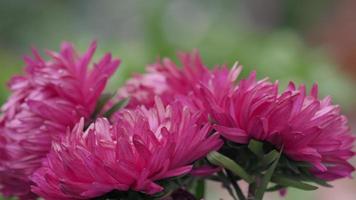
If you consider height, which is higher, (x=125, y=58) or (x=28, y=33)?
(x=28, y=33)

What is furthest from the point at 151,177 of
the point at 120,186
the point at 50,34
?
the point at 50,34

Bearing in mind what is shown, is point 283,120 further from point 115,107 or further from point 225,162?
point 115,107

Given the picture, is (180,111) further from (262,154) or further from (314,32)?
(314,32)

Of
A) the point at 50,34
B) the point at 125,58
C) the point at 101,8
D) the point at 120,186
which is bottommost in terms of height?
the point at 120,186

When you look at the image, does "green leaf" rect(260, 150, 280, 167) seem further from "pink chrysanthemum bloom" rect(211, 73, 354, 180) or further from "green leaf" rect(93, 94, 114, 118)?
"green leaf" rect(93, 94, 114, 118)

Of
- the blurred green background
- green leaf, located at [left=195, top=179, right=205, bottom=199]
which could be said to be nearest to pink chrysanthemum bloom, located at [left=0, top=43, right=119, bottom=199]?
green leaf, located at [left=195, top=179, right=205, bottom=199]
